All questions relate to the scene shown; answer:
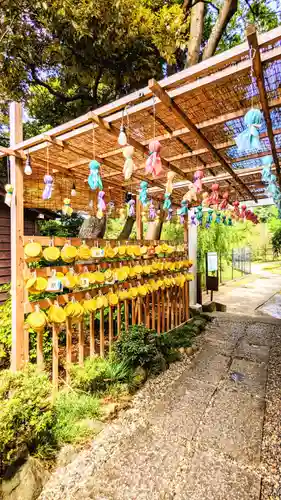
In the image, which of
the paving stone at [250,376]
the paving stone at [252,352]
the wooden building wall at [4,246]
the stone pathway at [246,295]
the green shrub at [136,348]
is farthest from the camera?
the stone pathway at [246,295]

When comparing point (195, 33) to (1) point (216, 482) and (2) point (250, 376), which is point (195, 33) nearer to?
(2) point (250, 376)

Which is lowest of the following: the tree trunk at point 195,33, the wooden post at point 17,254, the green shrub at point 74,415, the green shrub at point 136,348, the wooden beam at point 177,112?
the green shrub at point 74,415

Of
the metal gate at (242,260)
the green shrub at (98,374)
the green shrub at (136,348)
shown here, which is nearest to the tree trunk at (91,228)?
the green shrub at (136,348)

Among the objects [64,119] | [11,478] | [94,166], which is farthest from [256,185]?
[11,478]

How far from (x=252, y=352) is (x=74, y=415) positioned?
2471 mm

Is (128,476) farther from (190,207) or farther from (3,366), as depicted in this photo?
(190,207)

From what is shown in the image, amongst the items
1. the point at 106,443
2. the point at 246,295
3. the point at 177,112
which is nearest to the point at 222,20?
the point at 177,112

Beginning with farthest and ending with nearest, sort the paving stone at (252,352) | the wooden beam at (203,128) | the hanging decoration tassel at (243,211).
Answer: the hanging decoration tassel at (243,211), the paving stone at (252,352), the wooden beam at (203,128)

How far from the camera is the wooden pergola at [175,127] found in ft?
4.64

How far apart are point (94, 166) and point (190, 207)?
318cm

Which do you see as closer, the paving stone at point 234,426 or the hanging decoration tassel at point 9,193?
the paving stone at point 234,426

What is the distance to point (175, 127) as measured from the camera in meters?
2.10

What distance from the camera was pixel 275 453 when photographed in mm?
1651

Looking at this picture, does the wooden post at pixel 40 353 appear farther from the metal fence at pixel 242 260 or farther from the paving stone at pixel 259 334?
the metal fence at pixel 242 260
